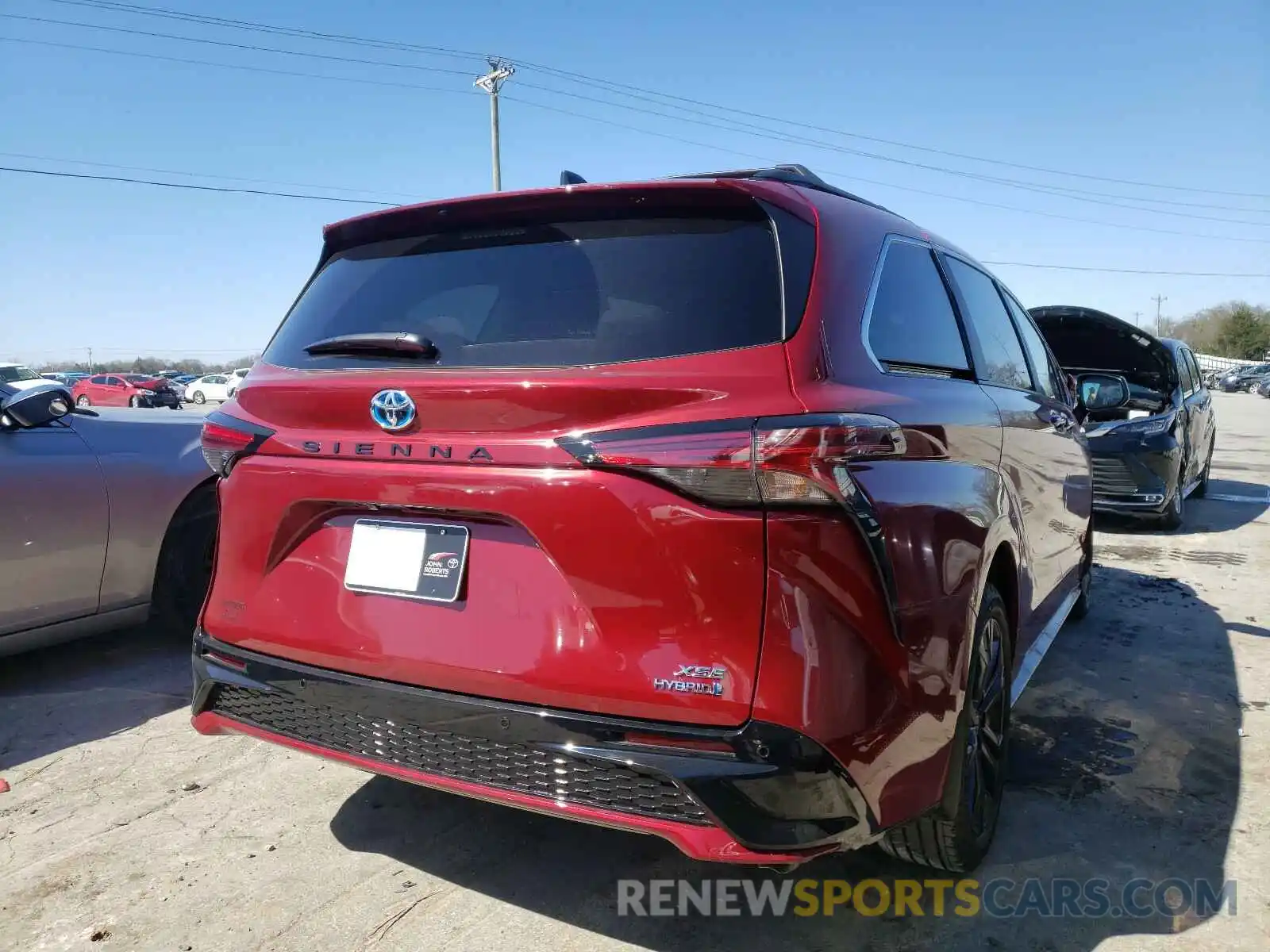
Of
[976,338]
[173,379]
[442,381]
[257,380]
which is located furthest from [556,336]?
[173,379]

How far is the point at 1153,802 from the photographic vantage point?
2936 mm

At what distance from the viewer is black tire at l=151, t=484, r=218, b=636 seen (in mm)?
4176

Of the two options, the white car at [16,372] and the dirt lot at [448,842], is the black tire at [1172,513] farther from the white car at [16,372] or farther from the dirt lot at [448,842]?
the white car at [16,372]

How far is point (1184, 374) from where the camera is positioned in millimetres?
8867

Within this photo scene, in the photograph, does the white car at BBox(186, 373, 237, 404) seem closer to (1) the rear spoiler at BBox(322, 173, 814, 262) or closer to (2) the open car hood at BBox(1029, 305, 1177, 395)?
(2) the open car hood at BBox(1029, 305, 1177, 395)

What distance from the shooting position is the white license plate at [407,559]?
77.1 inches

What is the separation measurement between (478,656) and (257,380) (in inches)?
40.1

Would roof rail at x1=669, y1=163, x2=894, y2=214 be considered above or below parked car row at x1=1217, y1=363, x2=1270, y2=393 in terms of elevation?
above

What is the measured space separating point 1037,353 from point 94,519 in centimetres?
417

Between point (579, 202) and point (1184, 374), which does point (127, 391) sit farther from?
point (579, 202)

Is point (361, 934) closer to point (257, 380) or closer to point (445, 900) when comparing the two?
point (445, 900)

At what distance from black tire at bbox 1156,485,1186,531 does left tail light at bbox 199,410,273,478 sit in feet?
25.3

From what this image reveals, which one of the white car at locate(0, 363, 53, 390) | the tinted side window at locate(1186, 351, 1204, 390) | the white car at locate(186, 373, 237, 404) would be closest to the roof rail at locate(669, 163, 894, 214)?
the tinted side window at locate(1186, 351, 1204, 390)

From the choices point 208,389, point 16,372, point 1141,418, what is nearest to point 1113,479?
point 1141,418
